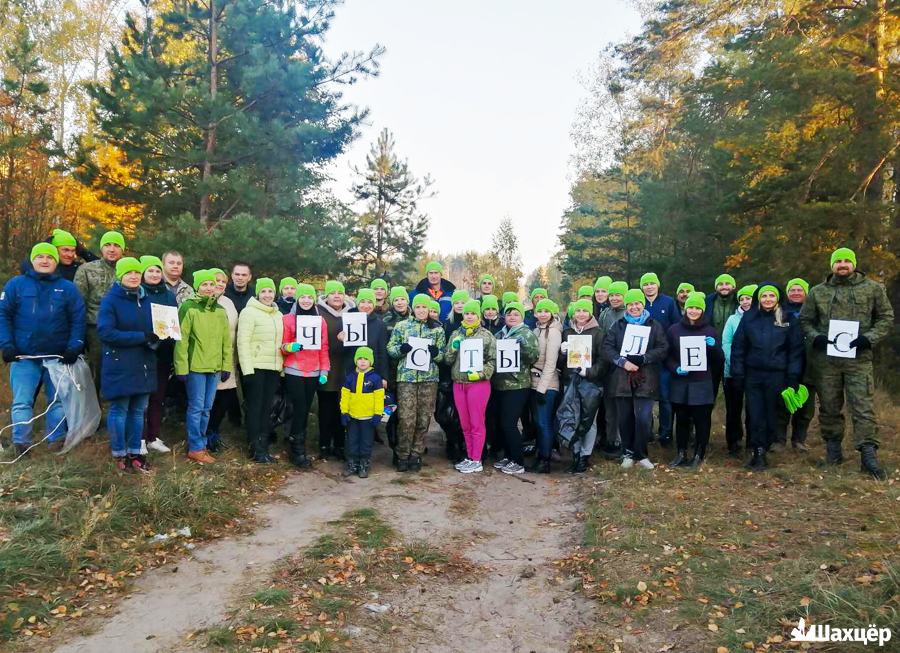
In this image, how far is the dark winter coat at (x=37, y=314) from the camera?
20.5 ft

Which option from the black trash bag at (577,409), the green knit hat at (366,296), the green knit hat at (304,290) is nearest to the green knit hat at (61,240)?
the green knit hat at (304,290)

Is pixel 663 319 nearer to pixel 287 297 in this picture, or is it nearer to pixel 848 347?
pixel 848 347

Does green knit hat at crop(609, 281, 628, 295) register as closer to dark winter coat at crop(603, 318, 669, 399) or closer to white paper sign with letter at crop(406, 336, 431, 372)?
dark winter coat at crop(603, 318, 669, 399)

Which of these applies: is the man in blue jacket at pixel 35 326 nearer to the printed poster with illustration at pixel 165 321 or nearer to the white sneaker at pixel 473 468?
the printed poster with illustration at pixel 165 321

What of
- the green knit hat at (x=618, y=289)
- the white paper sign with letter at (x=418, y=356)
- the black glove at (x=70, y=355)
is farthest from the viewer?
the green knit hat at (x=618, y=289)

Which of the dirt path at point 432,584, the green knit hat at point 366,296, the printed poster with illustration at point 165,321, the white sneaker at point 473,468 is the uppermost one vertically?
the green knit hat at point 366,296

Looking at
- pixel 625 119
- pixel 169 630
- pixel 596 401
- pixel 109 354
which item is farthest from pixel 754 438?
pixel 625 119

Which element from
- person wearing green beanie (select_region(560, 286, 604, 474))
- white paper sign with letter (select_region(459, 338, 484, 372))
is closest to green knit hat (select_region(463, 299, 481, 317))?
white paper sign with letter (select_region(459, 338, 484, 372))

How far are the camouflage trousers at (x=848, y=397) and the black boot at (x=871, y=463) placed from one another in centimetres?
7

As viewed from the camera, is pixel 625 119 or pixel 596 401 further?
pixel 625 119

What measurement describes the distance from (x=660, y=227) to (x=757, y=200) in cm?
592

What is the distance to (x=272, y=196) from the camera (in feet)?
46.9

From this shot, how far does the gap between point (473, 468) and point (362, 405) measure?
1.72 meters

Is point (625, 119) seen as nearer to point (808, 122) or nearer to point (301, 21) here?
point (808, 122)
